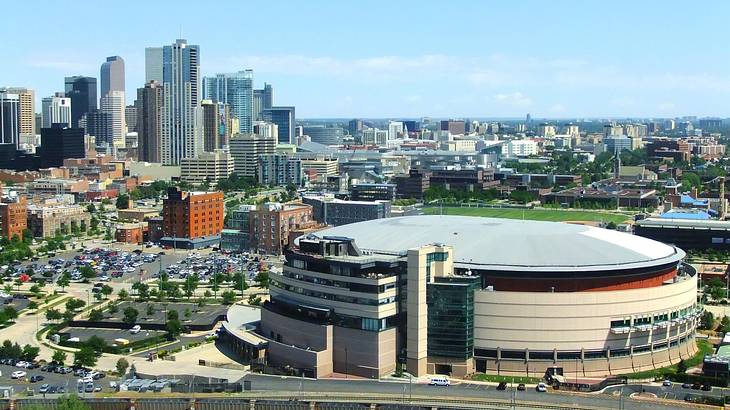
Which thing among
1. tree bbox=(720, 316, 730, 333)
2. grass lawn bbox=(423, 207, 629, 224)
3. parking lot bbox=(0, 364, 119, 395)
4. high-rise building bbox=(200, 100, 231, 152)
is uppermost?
high-rise building bbox=(200, 100, 231, 152)

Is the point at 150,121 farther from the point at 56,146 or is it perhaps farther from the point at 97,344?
the point at 97,344

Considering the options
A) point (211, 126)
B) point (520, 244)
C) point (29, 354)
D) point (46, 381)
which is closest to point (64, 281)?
point (29, 354)

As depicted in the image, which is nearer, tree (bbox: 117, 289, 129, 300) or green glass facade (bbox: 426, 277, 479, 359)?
green glass facade (bbox: 426, 277, 479, 359)

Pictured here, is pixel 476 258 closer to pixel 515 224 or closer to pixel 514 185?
pixel 515 224

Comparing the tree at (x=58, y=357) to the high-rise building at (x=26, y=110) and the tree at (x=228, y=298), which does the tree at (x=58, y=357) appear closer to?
the tree at (x=228, y=298)

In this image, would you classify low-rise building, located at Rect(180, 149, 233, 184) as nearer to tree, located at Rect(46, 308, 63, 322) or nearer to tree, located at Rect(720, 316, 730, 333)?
tree, located at Rect(46, 308, 63, 322)

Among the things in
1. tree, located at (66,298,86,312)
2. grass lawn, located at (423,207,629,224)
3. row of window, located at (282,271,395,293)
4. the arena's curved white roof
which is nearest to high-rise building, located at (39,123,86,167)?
grass lawn, located at (423,207,629,224)

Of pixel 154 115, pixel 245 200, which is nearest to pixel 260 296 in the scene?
pixel 245 200
